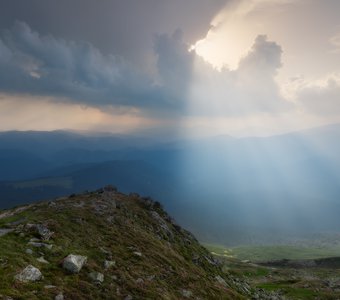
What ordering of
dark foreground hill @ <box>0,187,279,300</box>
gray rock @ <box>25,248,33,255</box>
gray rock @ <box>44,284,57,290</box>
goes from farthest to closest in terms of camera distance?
1. gray rock @ <box>25,248,33,255</box>
2. dark foreground hill @ <box>0,187,279,300</box>
3. gray rock @ <box>44,284,57,290</box>

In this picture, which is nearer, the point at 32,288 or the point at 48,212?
the point at 32,288

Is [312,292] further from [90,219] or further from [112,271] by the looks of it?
[112,271]

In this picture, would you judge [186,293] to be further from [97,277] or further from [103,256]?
[97,277]

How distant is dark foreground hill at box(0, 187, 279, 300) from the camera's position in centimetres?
3022

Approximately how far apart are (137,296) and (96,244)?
12824 millimetres

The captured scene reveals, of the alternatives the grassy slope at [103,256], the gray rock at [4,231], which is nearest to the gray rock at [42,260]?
the grassy slope at [103,256]

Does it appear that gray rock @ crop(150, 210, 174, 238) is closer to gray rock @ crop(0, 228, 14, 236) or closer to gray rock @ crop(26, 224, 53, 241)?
gray rock @ crop(26, 224, 53, 241)

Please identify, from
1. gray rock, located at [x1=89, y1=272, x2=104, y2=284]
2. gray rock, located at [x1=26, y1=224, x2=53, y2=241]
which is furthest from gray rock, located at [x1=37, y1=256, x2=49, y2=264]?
gray rock, located at [x1=26, y1=224, x2=53, y2=241]

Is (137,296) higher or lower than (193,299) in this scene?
higher

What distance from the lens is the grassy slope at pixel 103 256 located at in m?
30.7

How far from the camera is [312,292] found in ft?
266

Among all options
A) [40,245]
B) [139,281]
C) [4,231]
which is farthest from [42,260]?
[4,231]

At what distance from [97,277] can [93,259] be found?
540 centimetres

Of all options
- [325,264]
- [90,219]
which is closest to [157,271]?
[90,219]
